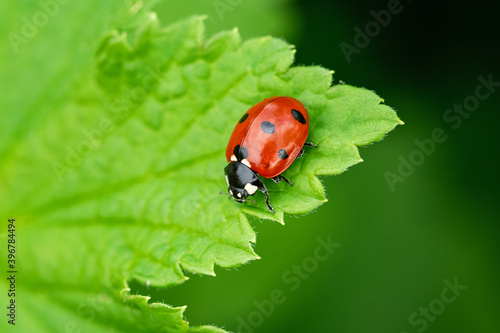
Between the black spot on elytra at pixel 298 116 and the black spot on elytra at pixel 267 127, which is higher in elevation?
the black spot on elytra at pixel 267 127

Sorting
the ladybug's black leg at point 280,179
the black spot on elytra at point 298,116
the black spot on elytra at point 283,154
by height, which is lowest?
the ladybug's black leg at point 280,179

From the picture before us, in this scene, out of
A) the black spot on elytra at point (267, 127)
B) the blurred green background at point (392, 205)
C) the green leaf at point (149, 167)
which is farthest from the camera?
the blurred green background at point (392, 205)

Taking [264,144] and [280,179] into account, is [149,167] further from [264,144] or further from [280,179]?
[280,179]

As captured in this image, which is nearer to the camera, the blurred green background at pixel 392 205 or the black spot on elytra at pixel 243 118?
the black spot on elytra at pixel 243 118

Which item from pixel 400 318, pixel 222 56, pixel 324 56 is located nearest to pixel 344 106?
pixel 222 56

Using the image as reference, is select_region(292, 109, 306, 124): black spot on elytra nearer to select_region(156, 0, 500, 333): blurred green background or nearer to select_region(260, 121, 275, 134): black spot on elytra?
select_region(260, 121, 275, 134): black spot on elytra

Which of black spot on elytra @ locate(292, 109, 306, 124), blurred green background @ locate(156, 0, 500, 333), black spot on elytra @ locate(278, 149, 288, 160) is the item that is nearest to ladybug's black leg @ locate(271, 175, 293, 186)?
black spot on elytra @ locate(278, 149, 288, 160)

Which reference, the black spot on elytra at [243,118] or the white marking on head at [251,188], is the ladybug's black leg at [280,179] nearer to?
the white marking on head at [251,188]

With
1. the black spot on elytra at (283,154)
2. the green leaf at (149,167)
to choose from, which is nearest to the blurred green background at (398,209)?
the green leaf at (149,167)

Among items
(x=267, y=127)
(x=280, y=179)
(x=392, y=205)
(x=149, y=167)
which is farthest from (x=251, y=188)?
(x=392, y=205)
